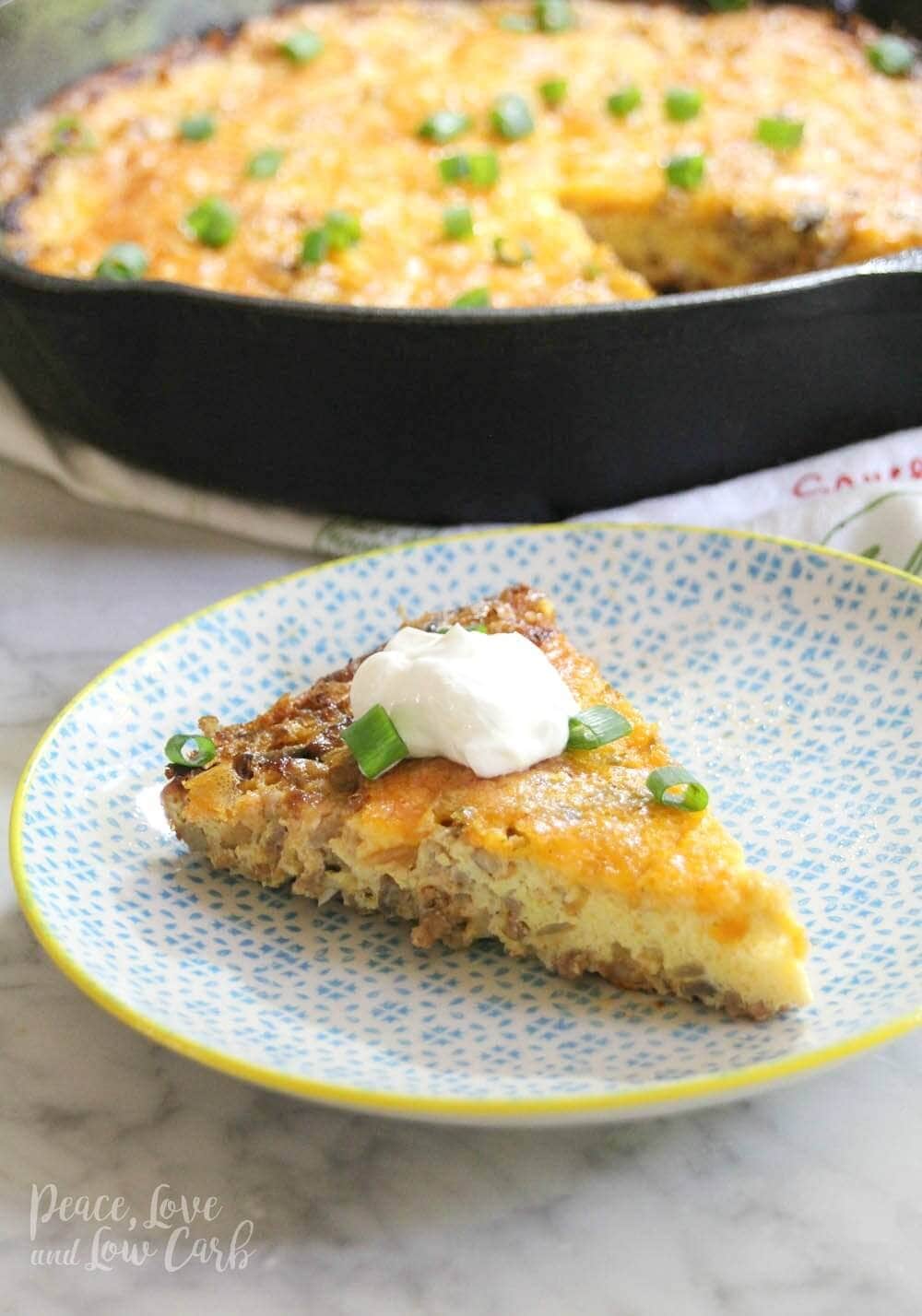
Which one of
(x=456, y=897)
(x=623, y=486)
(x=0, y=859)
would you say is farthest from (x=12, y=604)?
(x=456, y=897)

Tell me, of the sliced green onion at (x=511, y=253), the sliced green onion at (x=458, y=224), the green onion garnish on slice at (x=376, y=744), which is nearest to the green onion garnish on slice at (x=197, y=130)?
the sliced green onion at (x=458, y=224)

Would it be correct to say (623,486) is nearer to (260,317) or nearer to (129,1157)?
(260,317)

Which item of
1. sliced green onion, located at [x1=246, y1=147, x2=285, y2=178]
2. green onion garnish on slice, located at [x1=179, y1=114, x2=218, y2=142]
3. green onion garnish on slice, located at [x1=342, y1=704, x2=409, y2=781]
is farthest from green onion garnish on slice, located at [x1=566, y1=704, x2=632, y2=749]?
green onion garnish on slice, located at [x1=179, y1=114, x2=218, y2=142]

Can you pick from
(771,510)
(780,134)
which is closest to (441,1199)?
(771,510)

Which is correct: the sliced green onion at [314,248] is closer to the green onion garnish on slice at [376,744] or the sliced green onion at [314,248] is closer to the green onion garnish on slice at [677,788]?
the green onion garnish on slice at [376,744]

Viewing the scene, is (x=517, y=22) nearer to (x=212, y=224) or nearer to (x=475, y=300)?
(x=212, y=224)

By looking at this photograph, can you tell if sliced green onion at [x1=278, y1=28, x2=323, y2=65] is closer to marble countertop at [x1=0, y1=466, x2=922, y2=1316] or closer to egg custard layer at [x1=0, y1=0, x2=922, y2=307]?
egg custard layer at [x1=0, y1=0, x2=922, y2=307]
